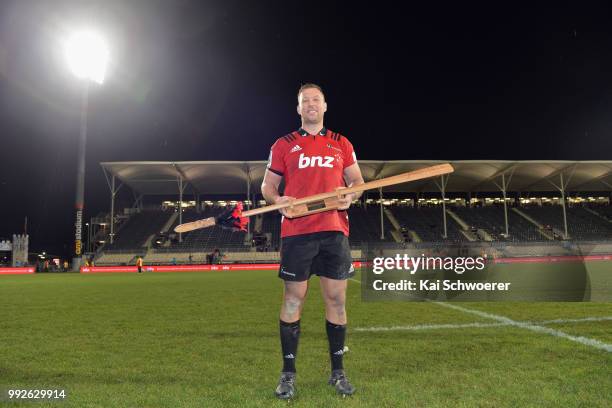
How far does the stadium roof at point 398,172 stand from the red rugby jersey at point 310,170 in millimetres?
38284

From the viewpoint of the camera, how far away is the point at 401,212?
54688 millimetres

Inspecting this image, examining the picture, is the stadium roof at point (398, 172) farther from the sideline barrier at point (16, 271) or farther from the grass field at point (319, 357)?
the grass field at point (319, 357)

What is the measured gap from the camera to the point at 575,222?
1973 inches

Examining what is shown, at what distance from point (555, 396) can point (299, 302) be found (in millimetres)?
1946

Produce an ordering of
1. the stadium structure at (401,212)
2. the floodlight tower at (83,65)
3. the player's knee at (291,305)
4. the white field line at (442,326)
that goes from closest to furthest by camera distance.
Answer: the player's knee at (291,305) → the white field line at (442,326) → the floodlight tower at (83,65) → the stadium structure at (401,212)

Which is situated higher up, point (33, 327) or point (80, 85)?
point (80, 85)

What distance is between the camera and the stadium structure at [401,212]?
42.9 m

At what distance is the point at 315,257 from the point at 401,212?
52.4m

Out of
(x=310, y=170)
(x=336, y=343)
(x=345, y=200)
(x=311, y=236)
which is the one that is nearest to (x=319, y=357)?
(x=336, y=343)

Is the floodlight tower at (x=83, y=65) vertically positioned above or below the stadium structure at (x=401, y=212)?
above

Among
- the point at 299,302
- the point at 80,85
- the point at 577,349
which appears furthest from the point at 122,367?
the point at 80,85

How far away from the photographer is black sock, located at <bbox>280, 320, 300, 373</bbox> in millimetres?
3430

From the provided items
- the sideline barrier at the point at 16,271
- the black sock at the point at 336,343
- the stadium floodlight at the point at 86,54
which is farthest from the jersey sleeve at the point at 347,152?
the sideline barrier at the point at 16,271

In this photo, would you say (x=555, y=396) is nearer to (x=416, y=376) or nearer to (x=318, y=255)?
(x=416, y=376)
